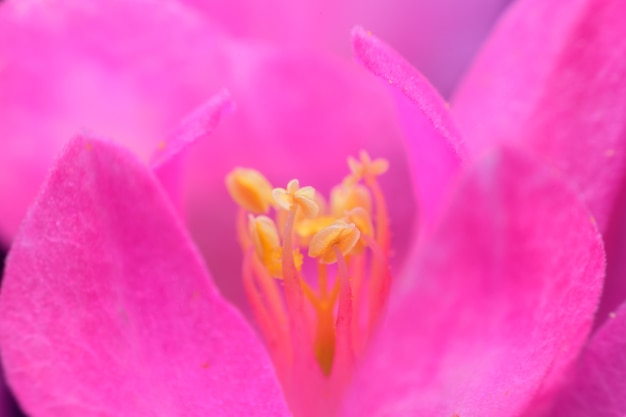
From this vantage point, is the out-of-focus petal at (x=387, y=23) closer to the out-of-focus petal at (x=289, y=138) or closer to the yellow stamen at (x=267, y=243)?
the out-of-focus petal at (x=289, y=138)

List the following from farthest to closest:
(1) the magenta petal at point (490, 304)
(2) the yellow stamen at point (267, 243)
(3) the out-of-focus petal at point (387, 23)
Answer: (3) the out-of-focus petal at point (387, 23) → (2) the yellow stamen at point (267, 243) → (1) the magenta petal at point (490, 304)

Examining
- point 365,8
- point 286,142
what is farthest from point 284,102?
point 365,8

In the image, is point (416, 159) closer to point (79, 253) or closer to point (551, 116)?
point (551, 116)

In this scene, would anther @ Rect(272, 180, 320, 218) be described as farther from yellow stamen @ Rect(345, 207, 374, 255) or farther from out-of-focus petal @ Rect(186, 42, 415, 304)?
out-of-focus petal @ Rect(186, 42, 415, 304)

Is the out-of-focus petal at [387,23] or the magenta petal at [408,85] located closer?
the magenta petal at [408,85]

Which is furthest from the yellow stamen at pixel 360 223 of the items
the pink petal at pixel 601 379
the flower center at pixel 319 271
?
the pink petal at pixel 601 379

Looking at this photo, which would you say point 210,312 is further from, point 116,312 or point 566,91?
point 566,91

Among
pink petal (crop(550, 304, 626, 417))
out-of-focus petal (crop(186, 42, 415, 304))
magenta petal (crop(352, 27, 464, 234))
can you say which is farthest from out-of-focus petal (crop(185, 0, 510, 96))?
pink petal (crop(550, 304, 626, 417))
